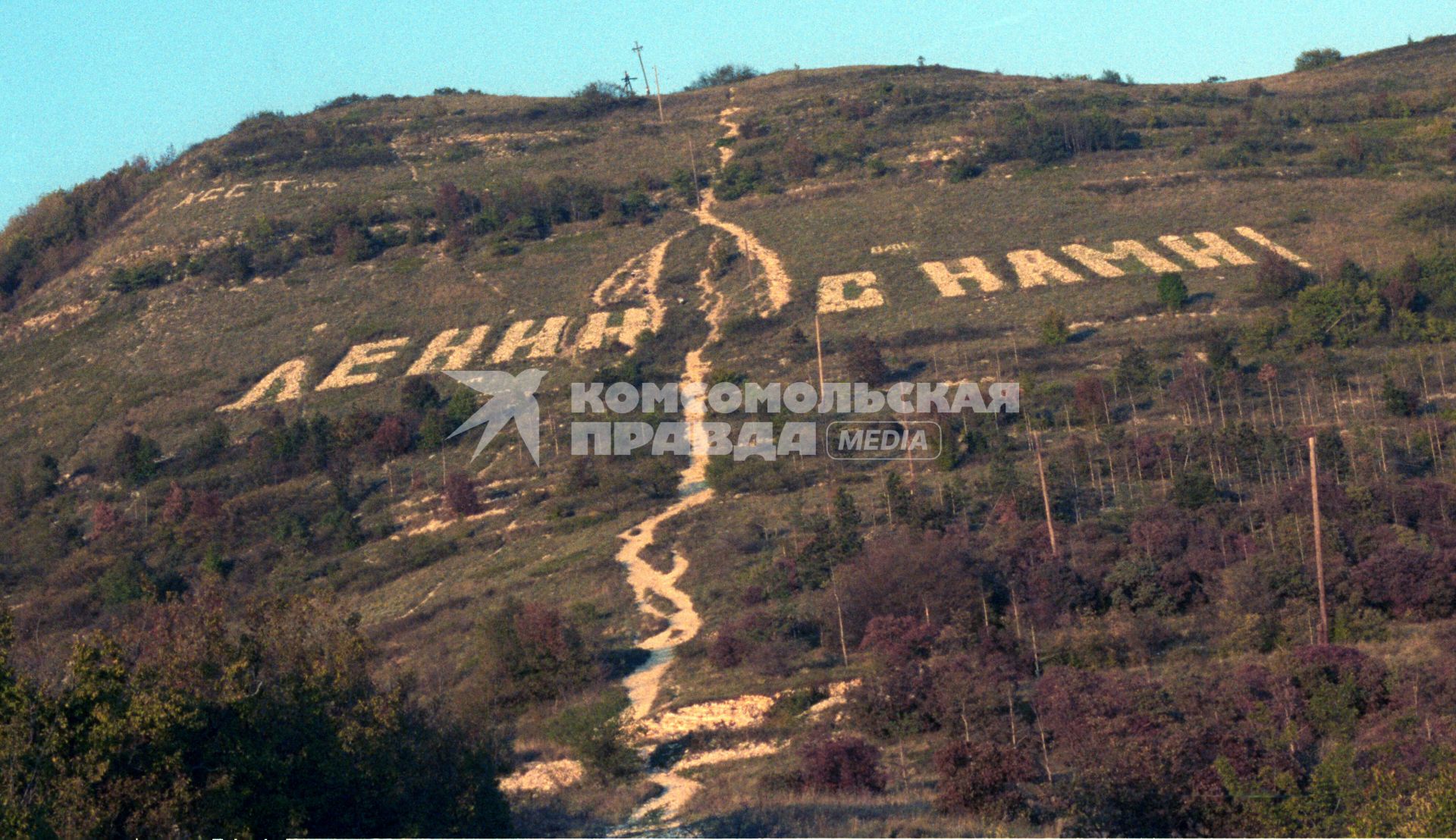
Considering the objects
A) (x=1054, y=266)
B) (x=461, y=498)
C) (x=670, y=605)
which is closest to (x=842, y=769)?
(x=670, y=605)

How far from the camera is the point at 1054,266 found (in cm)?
6300

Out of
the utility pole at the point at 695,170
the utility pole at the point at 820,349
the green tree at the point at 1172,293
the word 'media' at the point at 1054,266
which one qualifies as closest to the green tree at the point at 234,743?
the utility pole at the point at 820,349

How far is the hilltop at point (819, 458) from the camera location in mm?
21859

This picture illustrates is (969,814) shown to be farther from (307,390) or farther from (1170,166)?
(1170,166)

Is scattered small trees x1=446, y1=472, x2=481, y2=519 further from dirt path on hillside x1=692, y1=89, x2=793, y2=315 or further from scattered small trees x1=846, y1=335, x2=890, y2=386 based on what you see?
dirt path on hillside x1=692, y1=89, x2=793, y2=315

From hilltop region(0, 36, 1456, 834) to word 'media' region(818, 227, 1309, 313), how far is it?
0.48 meters

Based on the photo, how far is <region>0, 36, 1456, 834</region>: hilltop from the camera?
71.7 feet

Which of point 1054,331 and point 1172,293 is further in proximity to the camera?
point 1172,293

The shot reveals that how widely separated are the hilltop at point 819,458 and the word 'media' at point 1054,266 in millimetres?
483

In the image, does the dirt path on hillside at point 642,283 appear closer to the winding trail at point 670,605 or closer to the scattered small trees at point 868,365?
the winding trail at point 670,605

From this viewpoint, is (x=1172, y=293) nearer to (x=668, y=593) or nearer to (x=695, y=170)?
(x=668, y=593)

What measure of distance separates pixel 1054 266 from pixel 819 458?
23.2 meters

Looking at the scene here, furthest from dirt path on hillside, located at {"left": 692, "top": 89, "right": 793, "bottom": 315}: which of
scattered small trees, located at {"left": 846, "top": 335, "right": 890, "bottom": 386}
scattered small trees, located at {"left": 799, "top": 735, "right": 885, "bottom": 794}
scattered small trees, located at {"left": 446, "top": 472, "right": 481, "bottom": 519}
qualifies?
scattered small trees, located at {"left": 799, "top": 735, "right": 885, "bottom": 794}

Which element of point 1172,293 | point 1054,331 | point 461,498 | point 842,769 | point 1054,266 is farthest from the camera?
point 1054,266
